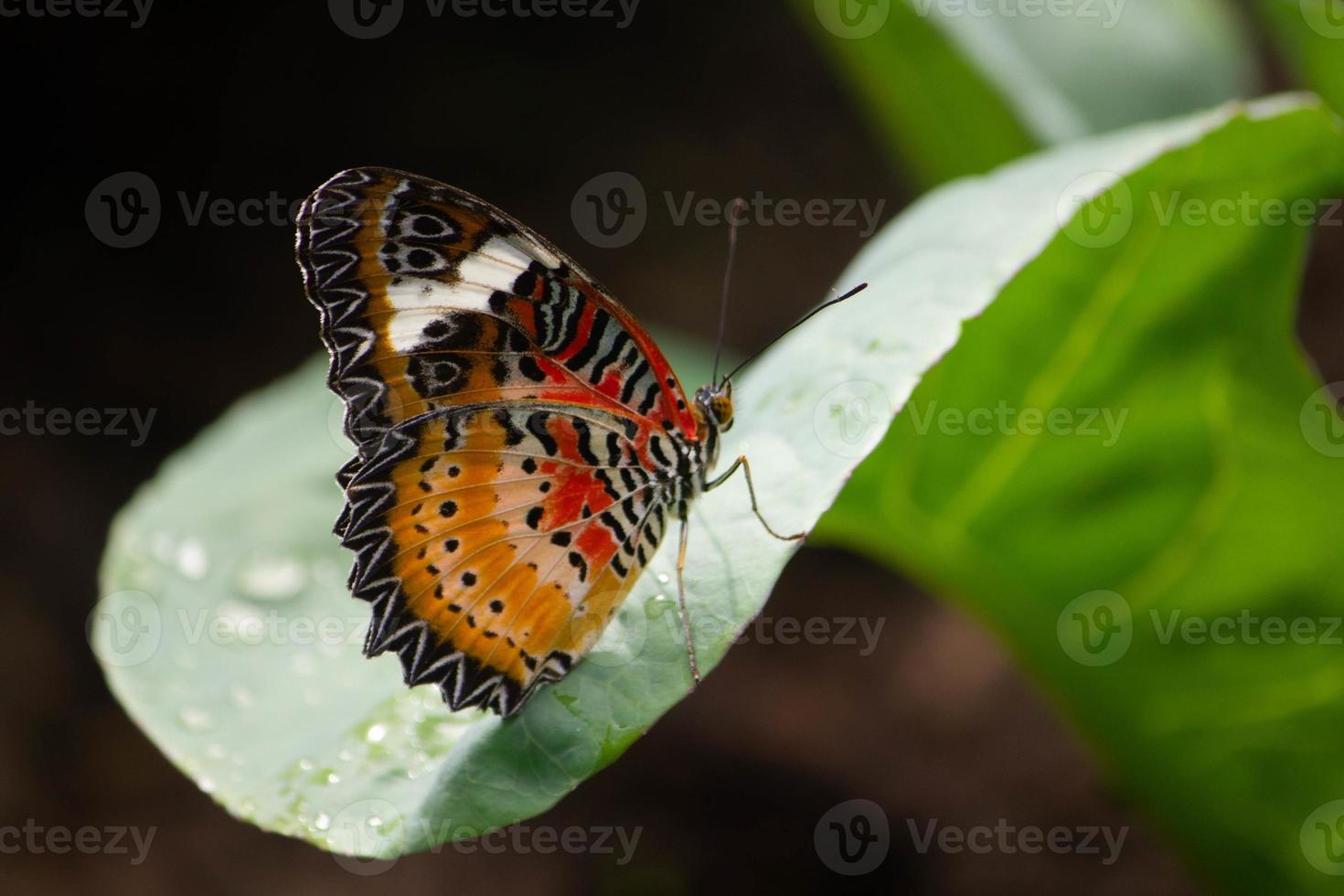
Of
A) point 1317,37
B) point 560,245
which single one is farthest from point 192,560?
point 560,245

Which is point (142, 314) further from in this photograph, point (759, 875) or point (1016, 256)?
point (1016, 256)

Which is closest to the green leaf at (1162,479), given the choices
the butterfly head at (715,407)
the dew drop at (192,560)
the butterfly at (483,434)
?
the butterfly head at (715,407)

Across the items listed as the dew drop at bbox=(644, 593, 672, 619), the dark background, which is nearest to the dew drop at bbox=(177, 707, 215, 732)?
the dew drop at bbox=(644, 593, 672, 619)

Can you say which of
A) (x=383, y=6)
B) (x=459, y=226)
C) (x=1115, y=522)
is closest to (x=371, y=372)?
(x=459, y=226)

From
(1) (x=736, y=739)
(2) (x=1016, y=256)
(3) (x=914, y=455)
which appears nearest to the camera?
(2) (x=1016, y=256)

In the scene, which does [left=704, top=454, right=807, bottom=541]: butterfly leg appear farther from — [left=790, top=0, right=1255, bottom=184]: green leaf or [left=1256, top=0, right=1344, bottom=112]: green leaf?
[left=1256, top=0, right=1344, bottom=112]: green leaf

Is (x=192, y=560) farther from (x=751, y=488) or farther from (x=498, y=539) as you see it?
(x=751, y=488)

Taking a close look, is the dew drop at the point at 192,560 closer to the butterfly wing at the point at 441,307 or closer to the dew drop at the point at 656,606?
the butterfly wing at the point at 441,307
